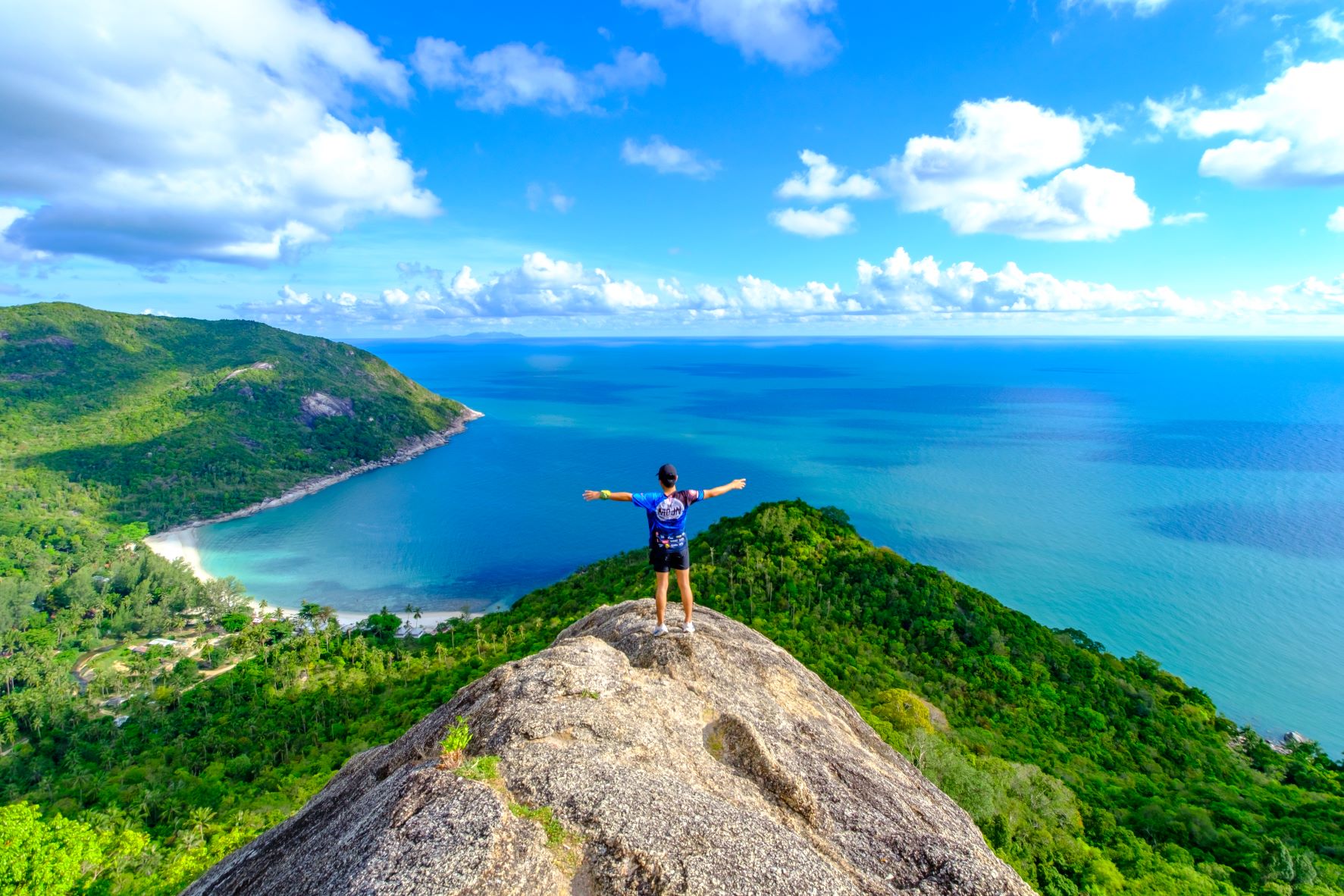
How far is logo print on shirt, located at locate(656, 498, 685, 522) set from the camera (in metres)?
12.4

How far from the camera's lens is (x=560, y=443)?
16225 cm

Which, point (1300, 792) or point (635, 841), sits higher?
point (635, 841)

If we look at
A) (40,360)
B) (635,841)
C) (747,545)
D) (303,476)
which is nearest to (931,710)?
(747,545)

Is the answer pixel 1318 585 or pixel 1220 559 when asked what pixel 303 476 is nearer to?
pixel 1220 559

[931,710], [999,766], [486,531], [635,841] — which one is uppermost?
[635,841]

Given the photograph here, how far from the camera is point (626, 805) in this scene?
890 centimetres

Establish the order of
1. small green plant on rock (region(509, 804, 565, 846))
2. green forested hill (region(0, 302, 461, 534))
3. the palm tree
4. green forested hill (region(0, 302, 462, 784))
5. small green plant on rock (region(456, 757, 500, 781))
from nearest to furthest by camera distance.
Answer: small green plant on rock (region(509, 804, 565, 846)), small green plant on rock (region(456, 757, 500, 781)), the palm tree, green forested hill (region(0, 302, 462, 784)), green forested hill (region(0, 302, 461, 534))

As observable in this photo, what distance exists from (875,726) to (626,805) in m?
23.8

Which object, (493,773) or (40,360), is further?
(40,360)

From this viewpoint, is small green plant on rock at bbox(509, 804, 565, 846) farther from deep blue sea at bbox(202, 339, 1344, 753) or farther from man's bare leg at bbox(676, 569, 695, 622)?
deep blue sea at bbox(202, 339, 1344, 753)

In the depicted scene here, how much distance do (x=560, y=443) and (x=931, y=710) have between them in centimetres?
13604

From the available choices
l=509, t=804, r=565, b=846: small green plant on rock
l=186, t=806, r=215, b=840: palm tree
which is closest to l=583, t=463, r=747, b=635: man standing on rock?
l=509, t=804, r=565, b=846: small green plant on rock

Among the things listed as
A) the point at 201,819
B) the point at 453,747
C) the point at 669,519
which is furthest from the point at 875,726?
the point at 201,819

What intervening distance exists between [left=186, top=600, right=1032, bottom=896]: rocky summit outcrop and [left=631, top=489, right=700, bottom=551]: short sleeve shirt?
3.37 meters
